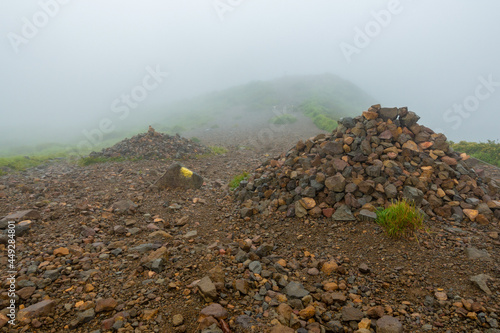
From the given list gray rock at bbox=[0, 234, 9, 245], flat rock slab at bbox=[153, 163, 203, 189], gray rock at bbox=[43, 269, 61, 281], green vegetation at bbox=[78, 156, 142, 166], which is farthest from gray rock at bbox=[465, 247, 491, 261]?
green vegetation at bbox=[78, 156, 142, 166]

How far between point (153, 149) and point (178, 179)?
708 centimetres

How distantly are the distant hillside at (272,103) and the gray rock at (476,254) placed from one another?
3091cm

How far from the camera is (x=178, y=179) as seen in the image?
944cm

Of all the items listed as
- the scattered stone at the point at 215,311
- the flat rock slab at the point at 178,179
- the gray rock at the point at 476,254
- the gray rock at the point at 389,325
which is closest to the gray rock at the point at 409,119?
the gray rock at the point at 476,254

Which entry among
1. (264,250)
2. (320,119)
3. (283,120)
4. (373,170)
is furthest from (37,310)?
(283,120)

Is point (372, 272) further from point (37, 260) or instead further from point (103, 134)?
point (103, 134)

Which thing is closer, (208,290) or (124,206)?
(208,290)

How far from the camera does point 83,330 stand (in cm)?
316

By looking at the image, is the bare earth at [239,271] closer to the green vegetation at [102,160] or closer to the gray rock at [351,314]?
the gray rock at [351,314]

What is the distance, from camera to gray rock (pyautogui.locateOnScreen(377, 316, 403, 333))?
121 inches

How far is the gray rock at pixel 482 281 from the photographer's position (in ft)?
11.7

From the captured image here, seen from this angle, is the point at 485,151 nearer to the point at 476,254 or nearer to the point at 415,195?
the point at 415,195

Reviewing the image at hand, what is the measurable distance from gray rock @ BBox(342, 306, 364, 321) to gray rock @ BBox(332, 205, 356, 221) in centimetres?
248

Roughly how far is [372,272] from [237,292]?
2279 millimetres
